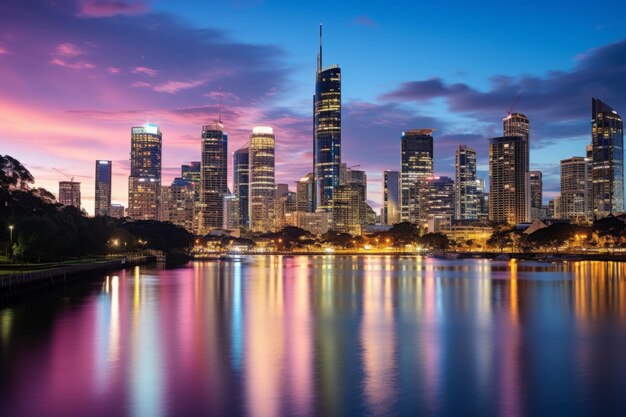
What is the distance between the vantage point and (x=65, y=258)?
11119 centimetres

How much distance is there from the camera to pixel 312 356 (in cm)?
3491

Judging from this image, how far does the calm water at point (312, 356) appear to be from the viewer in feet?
83.4

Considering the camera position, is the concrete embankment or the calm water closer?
the calm water

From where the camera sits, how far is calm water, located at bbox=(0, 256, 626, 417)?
2541 centimetres

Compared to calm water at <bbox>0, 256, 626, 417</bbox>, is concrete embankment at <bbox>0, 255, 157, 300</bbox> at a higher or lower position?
higher

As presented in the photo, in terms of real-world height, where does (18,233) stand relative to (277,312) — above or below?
above

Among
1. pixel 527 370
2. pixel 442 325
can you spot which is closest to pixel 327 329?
pixel 442 325

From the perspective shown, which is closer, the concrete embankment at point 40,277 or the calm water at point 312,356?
the calm water at point 312,356

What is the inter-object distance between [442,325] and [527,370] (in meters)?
16.0

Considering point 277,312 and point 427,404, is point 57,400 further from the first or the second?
point 277,312

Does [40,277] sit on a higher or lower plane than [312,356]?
higher

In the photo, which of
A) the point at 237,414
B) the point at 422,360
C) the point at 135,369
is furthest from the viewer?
the point at 422,360

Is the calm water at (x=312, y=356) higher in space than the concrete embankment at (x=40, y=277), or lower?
lower

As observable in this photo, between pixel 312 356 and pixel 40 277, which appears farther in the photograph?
pixel 40 277
